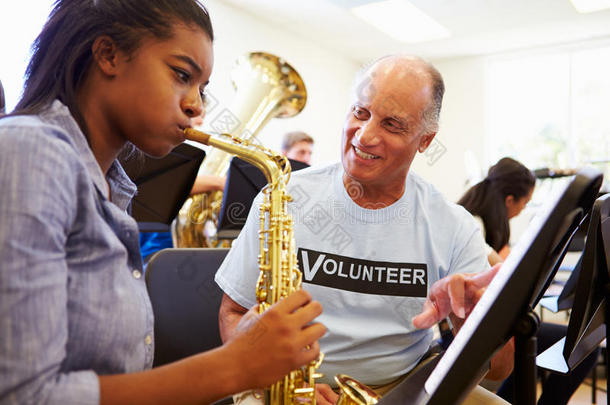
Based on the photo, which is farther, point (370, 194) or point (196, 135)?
point (370, 194)

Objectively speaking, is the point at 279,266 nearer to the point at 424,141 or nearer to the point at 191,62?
the point at 191,62

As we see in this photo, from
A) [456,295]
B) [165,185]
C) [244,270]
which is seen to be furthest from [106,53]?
[165,185]

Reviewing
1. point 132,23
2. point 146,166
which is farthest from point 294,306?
point 146,166

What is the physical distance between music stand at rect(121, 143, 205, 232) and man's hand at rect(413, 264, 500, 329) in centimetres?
115

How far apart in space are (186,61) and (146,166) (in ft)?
3.68

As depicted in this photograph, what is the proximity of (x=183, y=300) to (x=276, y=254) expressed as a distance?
1.57 ft

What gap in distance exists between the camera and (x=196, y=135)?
0.96 meters

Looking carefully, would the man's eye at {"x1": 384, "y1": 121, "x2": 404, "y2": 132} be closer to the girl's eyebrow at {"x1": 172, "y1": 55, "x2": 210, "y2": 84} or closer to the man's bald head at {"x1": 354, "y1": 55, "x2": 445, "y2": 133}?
the man's bald head at {"x1": 354, "y1": 55, "x2": 445, "y2": 133}

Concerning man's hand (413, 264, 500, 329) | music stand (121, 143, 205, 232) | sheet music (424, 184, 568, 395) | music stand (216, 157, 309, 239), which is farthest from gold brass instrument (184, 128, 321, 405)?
music stand (216, 157, 309, 239)

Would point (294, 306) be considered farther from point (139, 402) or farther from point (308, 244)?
point (308, 244)

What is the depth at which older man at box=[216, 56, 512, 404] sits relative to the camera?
4.26 ft

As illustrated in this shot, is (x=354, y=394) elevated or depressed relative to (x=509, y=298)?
depressed

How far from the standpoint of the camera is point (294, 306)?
785 mm

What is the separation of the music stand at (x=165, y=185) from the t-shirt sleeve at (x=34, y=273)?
1.28m
